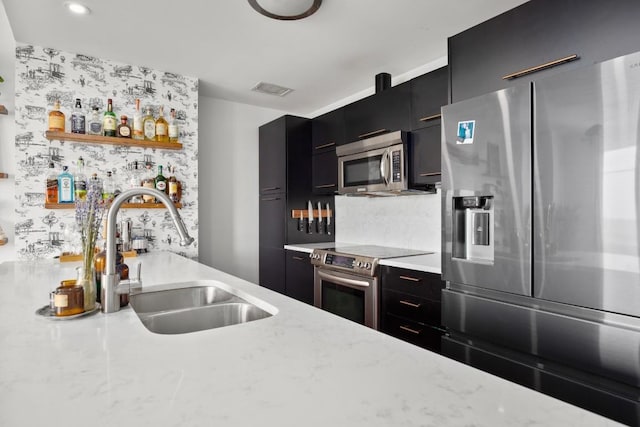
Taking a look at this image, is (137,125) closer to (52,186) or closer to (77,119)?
(77,119)

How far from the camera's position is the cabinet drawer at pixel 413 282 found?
6.89 feet

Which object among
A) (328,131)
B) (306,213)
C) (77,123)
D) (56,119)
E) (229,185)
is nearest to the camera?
(56,119)

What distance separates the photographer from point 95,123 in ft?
9.39

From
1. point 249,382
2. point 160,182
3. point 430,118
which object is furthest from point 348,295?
point 249,382

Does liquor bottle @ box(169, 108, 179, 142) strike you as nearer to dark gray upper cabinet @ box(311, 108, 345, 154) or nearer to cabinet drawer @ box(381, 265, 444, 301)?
dark gray upper cabinet @ box(311, 108, 345, 154)

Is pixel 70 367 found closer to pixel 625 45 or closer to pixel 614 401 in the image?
pixel 614 401

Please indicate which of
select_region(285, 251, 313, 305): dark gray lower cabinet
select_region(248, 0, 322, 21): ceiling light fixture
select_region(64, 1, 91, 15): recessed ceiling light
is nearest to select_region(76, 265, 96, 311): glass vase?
select_region(248, 0, 322, 21): ceiling light fixture

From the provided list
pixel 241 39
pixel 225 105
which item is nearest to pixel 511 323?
pixel 241 39

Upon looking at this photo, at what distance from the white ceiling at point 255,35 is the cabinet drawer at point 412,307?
179 cm

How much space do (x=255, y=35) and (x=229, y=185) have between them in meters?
1.84

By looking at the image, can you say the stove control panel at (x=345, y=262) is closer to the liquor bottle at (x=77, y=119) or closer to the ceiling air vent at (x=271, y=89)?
the ceiling air vent at (x=271, y=89)

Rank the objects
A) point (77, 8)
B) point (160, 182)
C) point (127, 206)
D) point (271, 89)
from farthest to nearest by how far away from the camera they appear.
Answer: point (271, 89), point (160, 182), point (127, 206), point (77, 8)

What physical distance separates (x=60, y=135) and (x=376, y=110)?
2458mm

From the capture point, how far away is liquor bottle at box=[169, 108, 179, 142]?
317 cm
